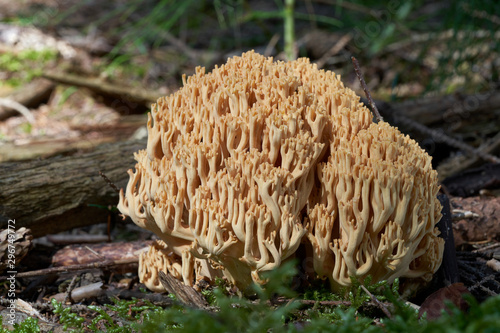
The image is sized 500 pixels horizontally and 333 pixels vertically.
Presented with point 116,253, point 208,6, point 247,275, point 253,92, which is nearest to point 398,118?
point 253,92

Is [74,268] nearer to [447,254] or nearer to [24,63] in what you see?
[447,254]

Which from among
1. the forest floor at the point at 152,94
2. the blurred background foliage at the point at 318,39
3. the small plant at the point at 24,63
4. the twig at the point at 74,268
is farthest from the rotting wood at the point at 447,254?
the small plant at the point at 24,63

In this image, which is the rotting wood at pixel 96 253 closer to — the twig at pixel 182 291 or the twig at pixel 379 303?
the twig at pixel 182 291

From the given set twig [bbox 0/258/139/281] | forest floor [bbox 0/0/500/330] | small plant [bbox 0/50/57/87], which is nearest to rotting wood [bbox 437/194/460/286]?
forest floor [bbox 0/0/500/330]

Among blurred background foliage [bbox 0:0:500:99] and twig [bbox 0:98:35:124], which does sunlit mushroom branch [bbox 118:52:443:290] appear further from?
twig [bbox 0:98:35:124]

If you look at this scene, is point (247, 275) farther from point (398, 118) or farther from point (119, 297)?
point (398, 118)

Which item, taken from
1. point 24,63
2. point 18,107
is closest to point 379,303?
point 18,107
